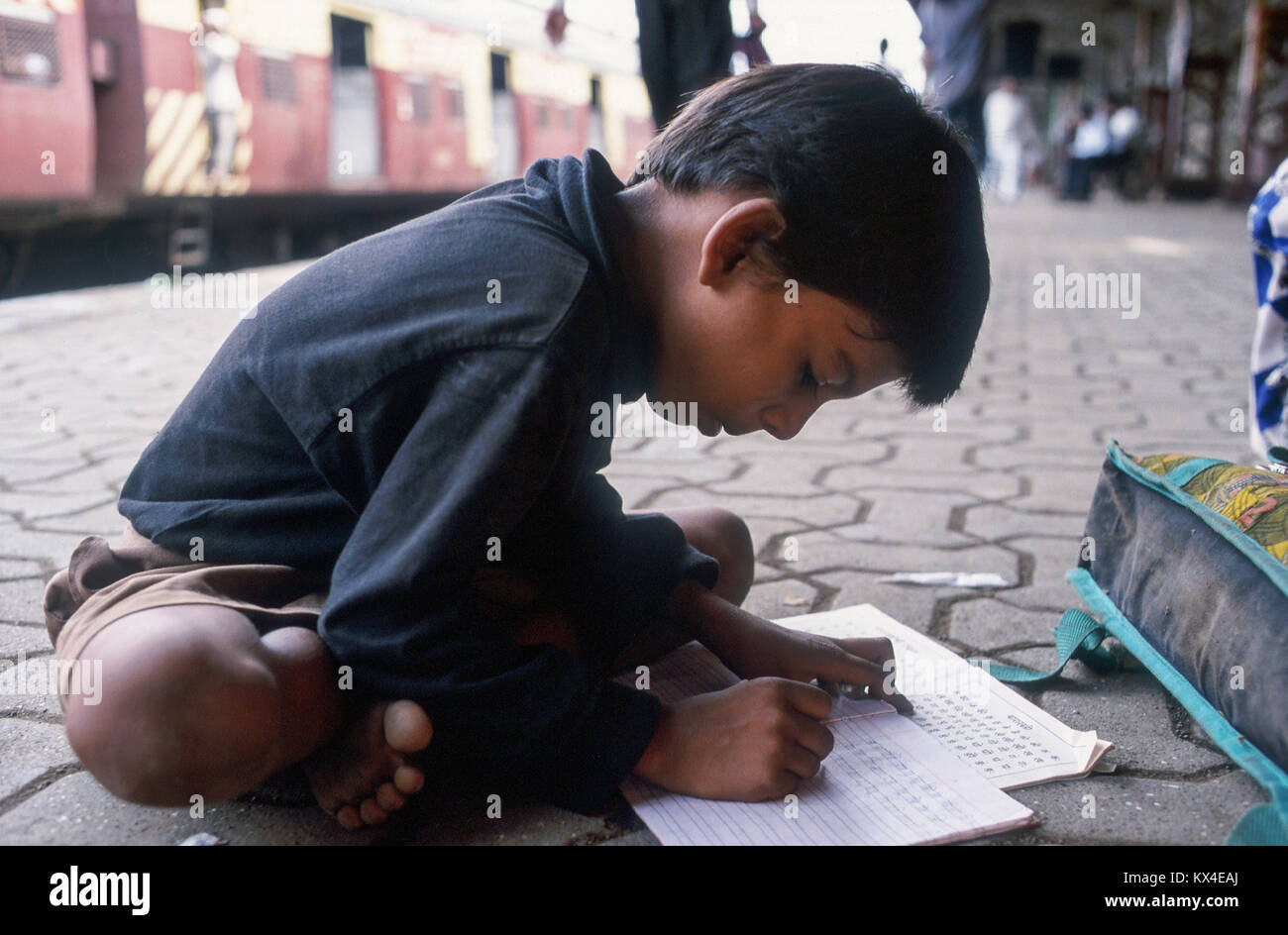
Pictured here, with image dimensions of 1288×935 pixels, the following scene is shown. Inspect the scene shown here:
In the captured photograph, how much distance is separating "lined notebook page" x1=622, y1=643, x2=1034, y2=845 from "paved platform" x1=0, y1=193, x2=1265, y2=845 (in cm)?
4

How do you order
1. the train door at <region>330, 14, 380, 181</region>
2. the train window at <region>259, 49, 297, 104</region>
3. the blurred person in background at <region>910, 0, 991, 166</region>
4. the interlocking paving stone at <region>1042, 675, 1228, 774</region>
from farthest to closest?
the train door at <region>330, 14, 380, 181</region>, the train window at <region>259, 49, 297, 104</region>, the blurred person in background at <region>910, 0, 991, 166</region>, the interlocking paving stone at <region>1042, 675, 1228, 774</region>

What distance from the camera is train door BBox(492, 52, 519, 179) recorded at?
10383 mm

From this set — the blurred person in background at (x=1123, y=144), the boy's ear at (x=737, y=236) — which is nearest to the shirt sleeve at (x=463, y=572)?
the boy's ear at (x=737, y=236)

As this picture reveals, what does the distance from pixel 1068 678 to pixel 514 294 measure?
0.99 m

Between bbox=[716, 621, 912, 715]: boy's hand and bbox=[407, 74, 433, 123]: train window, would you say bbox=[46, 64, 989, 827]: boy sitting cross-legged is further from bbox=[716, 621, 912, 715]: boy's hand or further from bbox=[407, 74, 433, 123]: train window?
bbox=[407, 74, 433, 123]: train window

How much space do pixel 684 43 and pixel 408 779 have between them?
3015 mm

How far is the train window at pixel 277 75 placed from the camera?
276 inches

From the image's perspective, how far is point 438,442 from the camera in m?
1.08

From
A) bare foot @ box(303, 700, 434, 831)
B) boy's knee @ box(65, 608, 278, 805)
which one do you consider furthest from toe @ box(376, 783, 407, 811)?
boy's knee @ box(65, 608, 278, 805)

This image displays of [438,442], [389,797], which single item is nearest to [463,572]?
[438,442]

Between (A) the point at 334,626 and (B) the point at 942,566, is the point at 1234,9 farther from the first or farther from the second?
(A) the point at 334,626

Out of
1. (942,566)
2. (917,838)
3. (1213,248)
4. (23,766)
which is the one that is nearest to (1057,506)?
(942,566)

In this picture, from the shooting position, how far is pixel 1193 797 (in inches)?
49.8

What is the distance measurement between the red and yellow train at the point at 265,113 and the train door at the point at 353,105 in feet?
0.04
